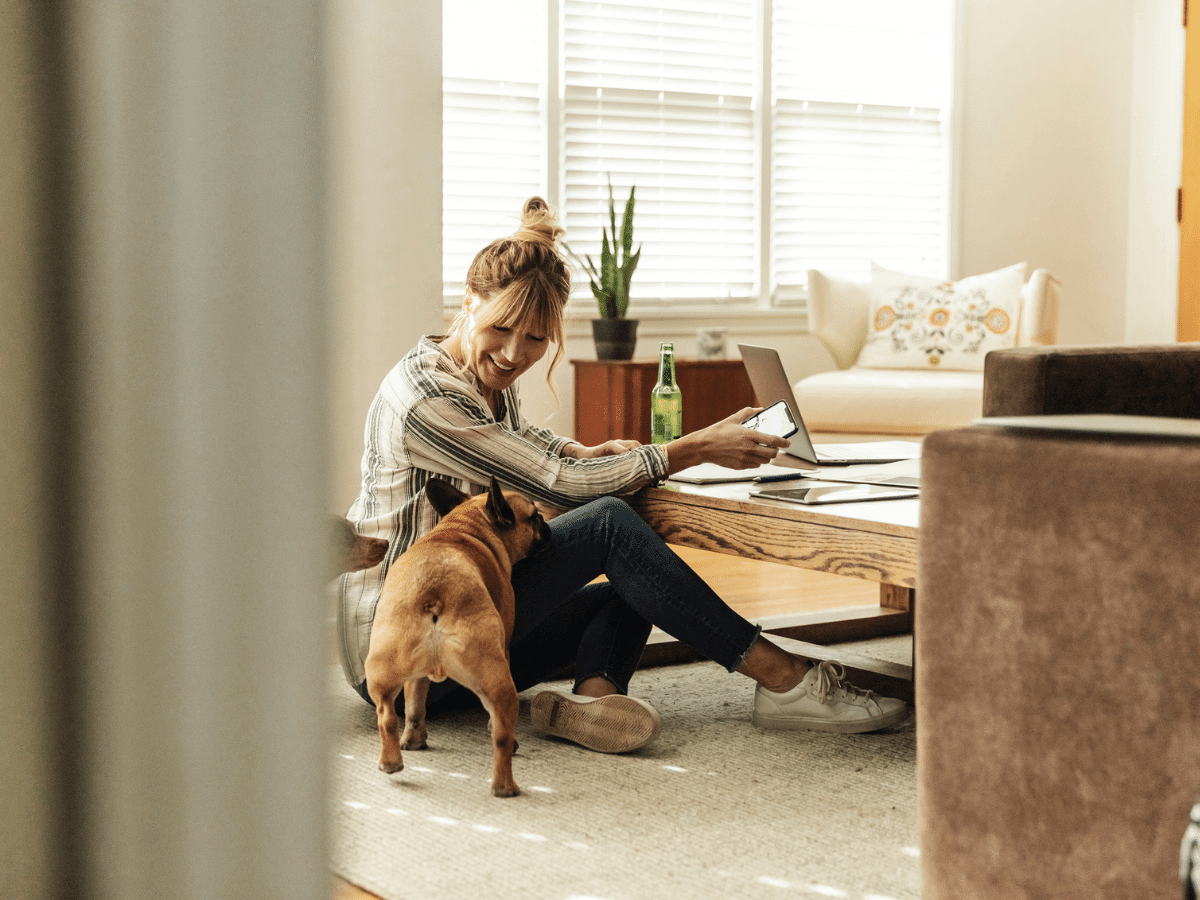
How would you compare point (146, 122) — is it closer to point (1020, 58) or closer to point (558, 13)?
point (558, 13)

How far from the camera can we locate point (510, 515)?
1805 millimetres

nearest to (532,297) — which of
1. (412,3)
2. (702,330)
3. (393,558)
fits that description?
(393,558)

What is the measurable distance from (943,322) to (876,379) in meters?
0.45

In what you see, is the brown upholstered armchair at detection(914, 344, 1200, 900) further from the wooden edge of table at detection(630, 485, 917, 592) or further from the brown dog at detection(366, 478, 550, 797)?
the brown dog at detection(366, 478, 550, 797)

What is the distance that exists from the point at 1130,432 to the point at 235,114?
73 centimetres

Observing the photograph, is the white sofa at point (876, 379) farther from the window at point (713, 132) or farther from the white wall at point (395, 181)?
the white wall at point (395, 181)

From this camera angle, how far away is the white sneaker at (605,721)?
1814mm

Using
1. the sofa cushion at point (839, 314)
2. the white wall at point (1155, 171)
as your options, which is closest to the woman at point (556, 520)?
the sofa cushion at point (839, 314)

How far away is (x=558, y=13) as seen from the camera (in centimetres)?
467

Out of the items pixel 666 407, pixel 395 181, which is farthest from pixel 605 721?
pixel 395 181

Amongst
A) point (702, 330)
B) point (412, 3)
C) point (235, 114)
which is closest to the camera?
point (235, 114)

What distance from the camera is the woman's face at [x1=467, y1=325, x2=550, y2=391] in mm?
1853

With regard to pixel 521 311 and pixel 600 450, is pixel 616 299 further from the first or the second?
pixel 521 311

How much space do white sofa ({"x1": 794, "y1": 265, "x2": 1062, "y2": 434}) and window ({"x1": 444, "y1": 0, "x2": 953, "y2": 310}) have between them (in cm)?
56
